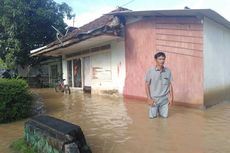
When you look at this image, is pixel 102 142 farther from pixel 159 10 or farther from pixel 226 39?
pixel 226 39

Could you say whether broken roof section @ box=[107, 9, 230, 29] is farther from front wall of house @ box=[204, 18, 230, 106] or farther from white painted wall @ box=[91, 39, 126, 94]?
white painted wall @ box=[91, 39, 126, 94]

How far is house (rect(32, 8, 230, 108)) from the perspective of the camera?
10.5 meters

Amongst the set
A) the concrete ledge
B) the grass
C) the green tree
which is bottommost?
the grass

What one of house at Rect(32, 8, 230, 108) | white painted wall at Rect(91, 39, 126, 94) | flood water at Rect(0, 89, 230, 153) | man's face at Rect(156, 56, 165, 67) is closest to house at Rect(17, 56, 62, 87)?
house at Rect(32, 8, 230, 108)

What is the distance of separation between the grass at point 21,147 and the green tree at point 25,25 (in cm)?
1782

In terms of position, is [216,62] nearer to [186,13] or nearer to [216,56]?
[216,56]

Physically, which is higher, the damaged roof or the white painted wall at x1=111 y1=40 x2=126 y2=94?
the damaged roof

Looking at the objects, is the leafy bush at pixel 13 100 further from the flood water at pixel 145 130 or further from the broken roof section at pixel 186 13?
the broken roof section at pixel 186 13

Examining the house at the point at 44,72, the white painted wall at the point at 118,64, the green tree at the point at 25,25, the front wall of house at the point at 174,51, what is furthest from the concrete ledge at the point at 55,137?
the house at the point at 44,72

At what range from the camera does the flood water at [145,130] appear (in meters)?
6.07

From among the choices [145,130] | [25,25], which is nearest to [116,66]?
[145,130]

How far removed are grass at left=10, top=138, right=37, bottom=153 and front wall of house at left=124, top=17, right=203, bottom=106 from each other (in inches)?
233

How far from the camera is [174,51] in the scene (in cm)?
1127

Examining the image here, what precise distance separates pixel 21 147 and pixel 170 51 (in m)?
6.68
